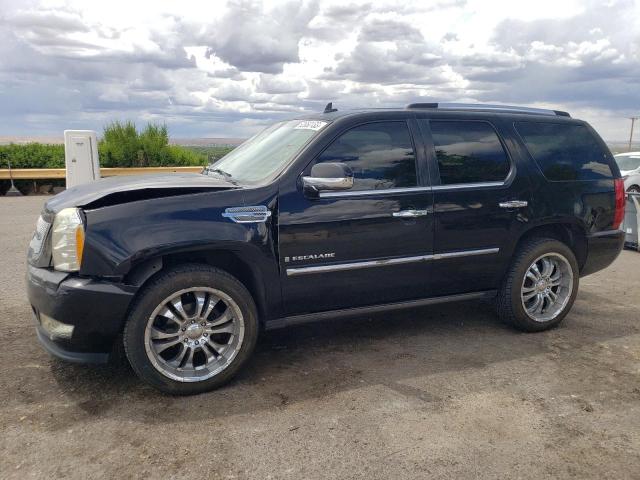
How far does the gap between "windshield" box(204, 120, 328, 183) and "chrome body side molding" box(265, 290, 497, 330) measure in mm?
1044

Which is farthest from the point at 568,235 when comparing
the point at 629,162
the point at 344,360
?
the point at 629,162

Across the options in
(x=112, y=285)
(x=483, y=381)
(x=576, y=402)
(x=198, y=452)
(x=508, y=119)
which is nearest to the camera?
(x=198, y=452)

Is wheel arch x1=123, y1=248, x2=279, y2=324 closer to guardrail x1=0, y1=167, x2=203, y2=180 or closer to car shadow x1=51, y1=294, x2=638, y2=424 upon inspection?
car shadow x1=51, y1=294, x2=638, y2=424

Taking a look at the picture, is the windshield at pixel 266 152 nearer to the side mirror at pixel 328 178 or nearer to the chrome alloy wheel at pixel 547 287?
the side mirror at pixel 328 178

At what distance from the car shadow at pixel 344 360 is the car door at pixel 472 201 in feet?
1.76

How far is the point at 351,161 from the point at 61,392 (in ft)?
8.45

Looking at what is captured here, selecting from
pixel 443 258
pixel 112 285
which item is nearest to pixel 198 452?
pixel 112 285

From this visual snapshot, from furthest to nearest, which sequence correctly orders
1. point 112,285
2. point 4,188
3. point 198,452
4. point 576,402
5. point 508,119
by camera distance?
point 4,188
point 508,119
point 576,402
point 112,285
point 198,452

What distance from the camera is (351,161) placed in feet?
14.0

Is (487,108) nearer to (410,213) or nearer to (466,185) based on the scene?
(466,185)

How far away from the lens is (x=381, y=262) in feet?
14.1

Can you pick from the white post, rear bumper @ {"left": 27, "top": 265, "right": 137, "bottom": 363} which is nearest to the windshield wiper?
rear bumper @ {"left": 27, "top": 265, "right": 137, "bottom": 363}

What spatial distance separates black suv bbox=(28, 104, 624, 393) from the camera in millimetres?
3598

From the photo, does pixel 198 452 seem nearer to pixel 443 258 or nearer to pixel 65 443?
pixel 65 443
